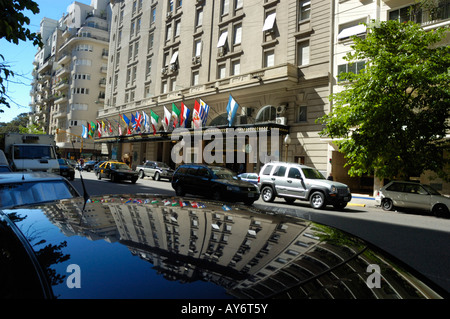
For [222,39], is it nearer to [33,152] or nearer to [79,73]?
[33,152]

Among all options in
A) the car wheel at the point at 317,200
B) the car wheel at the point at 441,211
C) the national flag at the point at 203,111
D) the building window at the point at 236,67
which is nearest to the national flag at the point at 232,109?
the national flag at the point at 203,111

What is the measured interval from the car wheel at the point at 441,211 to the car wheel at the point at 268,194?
Result: 677 centimetres

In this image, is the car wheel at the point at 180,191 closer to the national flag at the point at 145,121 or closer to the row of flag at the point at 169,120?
the row of flag at the point at 169,120

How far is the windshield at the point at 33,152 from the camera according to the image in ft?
56.5

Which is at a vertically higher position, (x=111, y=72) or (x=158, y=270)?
(x=111, y=72)

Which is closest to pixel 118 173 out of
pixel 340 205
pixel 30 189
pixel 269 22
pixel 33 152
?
pixel 33 152

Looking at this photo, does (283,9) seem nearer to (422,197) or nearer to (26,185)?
(422,197)

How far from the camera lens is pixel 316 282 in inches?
54.9

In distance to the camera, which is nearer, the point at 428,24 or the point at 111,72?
the point at 428,24

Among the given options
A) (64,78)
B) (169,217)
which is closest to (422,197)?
(169,217)

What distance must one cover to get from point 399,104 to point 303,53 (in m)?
10.6

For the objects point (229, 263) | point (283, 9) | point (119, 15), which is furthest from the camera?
point (119, 15)

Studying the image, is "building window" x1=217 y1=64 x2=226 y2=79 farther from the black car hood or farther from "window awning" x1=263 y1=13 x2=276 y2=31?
the black car hood

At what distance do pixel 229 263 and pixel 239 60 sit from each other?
27.4m
